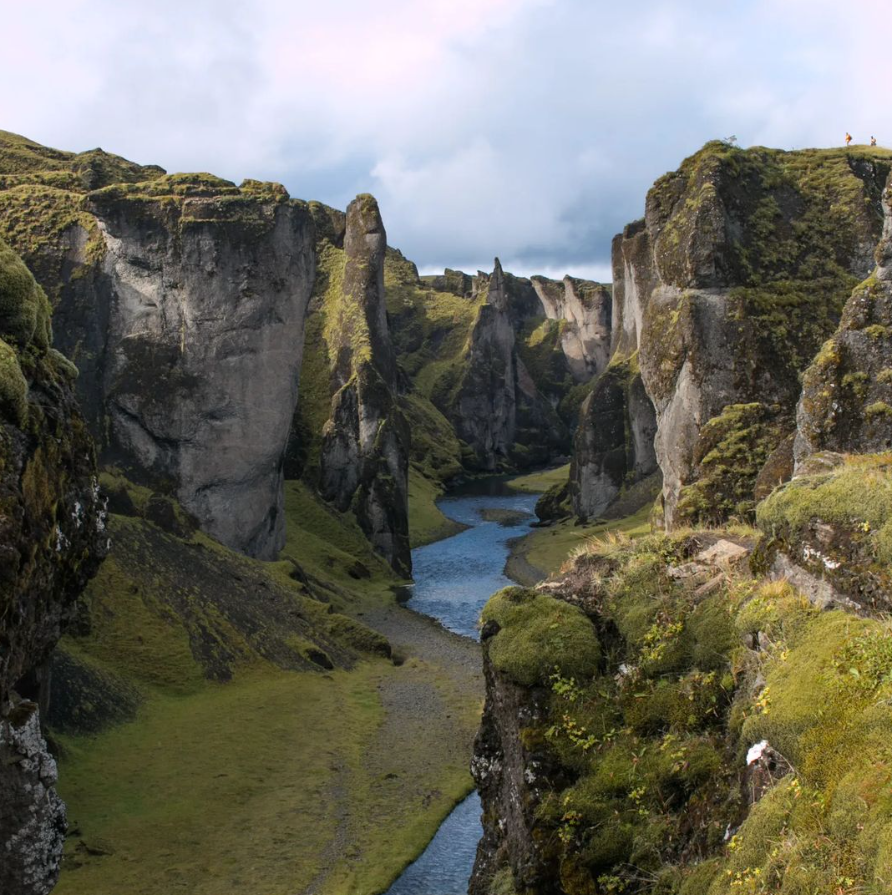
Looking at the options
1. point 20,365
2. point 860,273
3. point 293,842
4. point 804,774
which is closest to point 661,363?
point 860,273

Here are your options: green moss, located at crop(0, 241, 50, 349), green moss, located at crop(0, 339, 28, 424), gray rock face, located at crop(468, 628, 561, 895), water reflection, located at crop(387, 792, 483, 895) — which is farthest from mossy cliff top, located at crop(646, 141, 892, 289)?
green moss, located at crop(0, 339, 28, 424)

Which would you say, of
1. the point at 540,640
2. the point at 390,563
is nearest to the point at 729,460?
the point at 540,640

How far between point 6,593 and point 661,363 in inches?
1500

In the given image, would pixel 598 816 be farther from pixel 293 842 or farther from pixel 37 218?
pixel 37 218

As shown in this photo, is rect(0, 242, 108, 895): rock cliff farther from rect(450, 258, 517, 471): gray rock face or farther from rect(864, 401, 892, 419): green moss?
rect(450, 258, 517, 471): gray rock face

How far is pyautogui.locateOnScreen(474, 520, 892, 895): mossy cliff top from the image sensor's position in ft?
42.0

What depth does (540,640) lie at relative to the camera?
2098 centimetres

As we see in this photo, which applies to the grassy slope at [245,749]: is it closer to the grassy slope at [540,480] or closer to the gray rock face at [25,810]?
the gray rock face at [25,810]

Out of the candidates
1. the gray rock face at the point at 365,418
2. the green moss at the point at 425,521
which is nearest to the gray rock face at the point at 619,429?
the green moss at the point at 425,521

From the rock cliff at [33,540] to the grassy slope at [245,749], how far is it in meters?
6.82

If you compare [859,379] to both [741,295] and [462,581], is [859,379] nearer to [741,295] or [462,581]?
[741,295]

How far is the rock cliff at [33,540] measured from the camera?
21.9 metres

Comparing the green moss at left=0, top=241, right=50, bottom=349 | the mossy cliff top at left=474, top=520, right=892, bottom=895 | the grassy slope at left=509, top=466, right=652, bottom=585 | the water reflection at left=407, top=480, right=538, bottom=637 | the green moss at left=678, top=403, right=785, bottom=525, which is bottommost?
the water reflection at left=407, top=480, right=538, bottom=637

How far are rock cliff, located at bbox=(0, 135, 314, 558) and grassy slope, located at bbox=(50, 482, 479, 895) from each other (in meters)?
7.20
